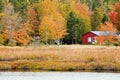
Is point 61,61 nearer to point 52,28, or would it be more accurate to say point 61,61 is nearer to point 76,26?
point 52,28

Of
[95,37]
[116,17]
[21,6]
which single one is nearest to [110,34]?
[116,17]

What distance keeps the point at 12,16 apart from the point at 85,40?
67.9 ft

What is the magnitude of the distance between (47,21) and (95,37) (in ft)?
43.3

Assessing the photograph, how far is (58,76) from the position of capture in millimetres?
33688

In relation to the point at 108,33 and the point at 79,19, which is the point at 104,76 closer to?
the point at 108,33

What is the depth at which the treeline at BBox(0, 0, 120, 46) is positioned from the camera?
2943 inches

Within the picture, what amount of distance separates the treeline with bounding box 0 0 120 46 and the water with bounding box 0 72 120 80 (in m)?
32.8

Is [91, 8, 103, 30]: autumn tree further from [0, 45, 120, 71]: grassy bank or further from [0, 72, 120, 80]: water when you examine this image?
[0, 72, 120, 80]: water

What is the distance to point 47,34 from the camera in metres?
78.4

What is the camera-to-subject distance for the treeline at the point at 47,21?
7475 centimetres

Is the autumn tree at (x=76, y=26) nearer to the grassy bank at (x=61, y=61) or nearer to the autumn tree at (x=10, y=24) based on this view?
the autumn tree at (x=10, y=24)

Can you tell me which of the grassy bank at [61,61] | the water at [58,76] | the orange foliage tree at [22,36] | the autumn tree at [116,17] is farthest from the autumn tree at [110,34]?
the water at [58,76]

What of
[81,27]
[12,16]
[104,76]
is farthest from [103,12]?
[104,76]

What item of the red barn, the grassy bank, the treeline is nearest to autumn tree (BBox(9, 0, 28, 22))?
the treeline
